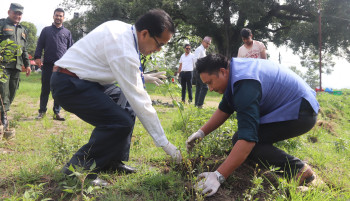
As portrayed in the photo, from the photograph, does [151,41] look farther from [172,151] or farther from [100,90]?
[172,151]

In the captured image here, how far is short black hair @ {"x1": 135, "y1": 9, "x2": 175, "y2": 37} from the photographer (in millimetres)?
2105

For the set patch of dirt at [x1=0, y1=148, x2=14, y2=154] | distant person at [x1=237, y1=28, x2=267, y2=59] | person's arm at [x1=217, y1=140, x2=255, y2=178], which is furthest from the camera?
distant person at [x1=237, y1=28, x2=267, y2=59]

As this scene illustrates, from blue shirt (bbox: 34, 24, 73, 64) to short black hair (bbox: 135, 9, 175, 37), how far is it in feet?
11.2

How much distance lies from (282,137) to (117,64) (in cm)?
154

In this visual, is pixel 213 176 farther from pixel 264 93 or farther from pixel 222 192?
pixel 264 93

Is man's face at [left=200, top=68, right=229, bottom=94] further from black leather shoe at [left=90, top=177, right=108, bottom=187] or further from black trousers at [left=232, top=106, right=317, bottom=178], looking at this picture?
black leather shoe at [left=90, top=177, right=108, bottom=187]

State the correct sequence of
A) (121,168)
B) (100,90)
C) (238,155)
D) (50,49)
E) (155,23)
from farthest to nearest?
(50,49)
(121,168)
(100,90)
(155,23)
(238,155)

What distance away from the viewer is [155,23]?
2115mm

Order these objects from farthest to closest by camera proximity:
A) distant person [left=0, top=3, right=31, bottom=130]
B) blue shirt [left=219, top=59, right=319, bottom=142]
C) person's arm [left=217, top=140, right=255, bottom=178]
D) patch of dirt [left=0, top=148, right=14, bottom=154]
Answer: distant person [left=0, top=3, right=31, bottom=130] < patch of dirt [left=0, top=148, right=14, bottom=154] < blue shirt [left=219, top=59, right=319, bottom=142] < person's arm [left=217, top=140, right=255, bottom=178]

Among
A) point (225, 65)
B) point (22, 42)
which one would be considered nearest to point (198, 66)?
point (225, 65)

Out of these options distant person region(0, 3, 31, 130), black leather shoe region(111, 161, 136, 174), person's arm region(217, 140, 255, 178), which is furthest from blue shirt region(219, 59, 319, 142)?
distant person region(0, 3, 31, 130)

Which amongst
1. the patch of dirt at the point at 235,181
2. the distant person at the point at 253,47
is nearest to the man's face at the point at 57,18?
the distant person at the point at 253,47

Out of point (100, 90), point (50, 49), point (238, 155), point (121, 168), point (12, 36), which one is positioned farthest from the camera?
point (50, 49)

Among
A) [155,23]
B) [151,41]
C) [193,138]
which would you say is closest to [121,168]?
[193,138]
